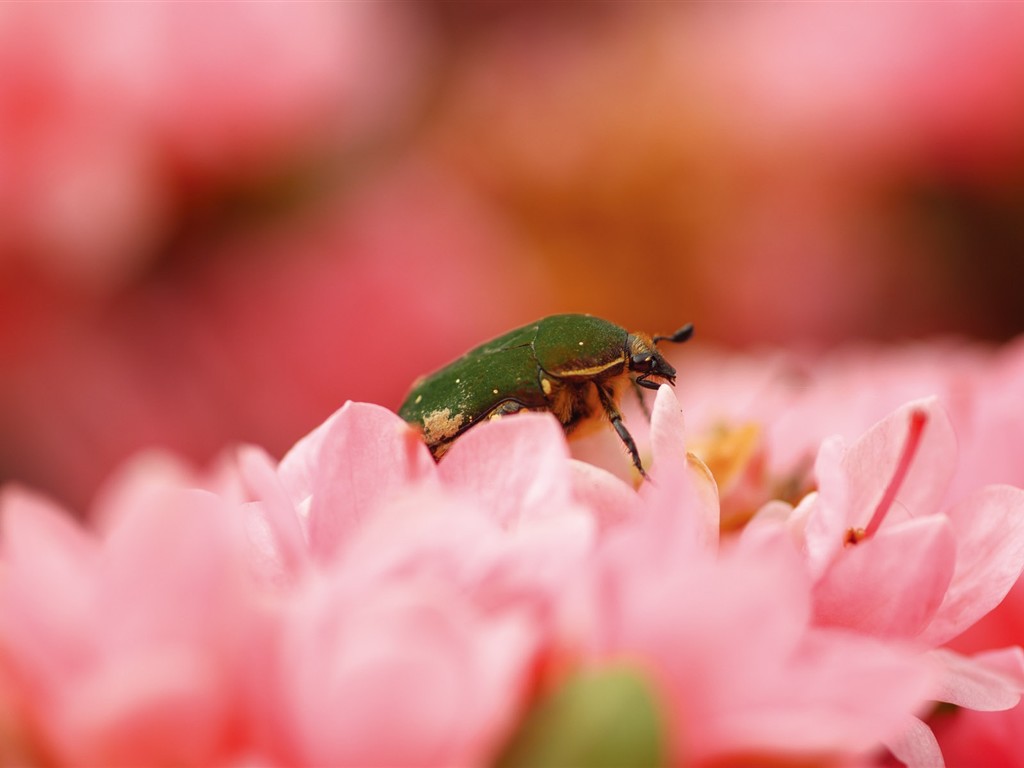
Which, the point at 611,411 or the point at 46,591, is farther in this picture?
the point at 611,411

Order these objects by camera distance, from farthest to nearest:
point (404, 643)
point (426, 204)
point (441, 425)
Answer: point (426, 204), point (441, 425), point (404, 643)

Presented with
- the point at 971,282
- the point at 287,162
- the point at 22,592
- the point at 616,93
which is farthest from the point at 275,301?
the point at 22,592

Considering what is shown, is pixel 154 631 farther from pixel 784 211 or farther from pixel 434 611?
pixel 784 211

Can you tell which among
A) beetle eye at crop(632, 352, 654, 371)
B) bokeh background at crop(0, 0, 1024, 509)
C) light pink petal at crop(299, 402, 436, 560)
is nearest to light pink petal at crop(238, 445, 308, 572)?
light pink petal at crop(299, 402, 436, 560)

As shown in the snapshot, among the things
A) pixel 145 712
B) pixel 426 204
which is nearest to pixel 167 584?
pixel 145 712

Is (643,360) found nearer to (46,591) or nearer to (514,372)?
(514,372)

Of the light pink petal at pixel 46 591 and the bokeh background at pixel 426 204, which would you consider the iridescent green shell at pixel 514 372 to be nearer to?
the light pink petal at pixel 46 591
